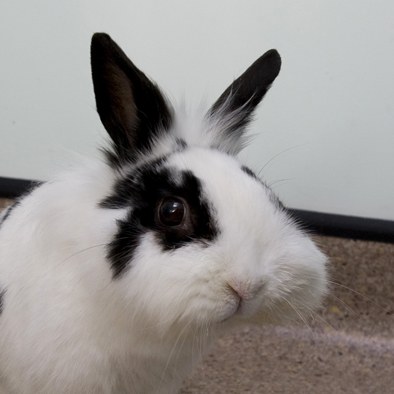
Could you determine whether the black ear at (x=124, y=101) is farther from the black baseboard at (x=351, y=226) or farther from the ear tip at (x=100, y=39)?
the black baseboard at (x=351, y=226)

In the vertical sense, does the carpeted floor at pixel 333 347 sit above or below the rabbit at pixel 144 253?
below

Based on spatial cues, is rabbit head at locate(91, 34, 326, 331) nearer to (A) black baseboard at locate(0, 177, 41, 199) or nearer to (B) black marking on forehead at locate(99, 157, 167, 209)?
(B) black marking on forehead at locate(99, 157, 167, 209)

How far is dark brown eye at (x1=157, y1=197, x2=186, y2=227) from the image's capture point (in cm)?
68

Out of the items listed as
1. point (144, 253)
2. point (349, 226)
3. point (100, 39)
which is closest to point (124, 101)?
point (100, 39)

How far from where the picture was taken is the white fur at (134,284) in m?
0.64

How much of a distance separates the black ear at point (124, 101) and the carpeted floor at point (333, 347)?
51 centimetres

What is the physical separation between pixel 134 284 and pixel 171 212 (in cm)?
8

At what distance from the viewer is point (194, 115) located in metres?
0.85

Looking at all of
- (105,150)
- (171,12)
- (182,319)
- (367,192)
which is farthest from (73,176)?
(367,192)

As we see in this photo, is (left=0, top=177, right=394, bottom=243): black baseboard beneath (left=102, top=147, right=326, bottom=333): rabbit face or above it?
beneath

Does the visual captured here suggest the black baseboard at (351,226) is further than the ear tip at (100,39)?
Yes

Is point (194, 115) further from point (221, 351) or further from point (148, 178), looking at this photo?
point (221, 351)

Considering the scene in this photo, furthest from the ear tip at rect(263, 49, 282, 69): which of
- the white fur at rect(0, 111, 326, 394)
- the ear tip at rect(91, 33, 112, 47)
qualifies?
the ear tip at rect(91, 33, 112, 47)

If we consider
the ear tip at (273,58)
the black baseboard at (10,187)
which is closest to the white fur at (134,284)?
the ear tip at (273,58)
